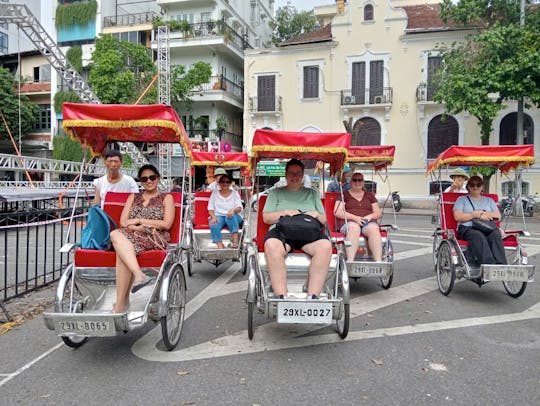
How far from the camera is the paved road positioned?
3416 mm

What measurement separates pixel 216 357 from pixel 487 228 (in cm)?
414

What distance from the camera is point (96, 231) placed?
14.9 feet

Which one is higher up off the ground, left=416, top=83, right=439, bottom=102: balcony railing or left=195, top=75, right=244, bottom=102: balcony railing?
left=195, top=75, right=244, bottom=102: balcony railing

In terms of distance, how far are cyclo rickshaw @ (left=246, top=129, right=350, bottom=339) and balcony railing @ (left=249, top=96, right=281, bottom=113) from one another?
22.8 metres

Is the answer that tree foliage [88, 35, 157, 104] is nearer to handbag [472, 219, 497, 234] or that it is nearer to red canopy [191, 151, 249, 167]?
red canopy [191, 151, 249, 167]

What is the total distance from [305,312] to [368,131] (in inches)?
936

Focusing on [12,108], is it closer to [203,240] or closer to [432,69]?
[432,69]

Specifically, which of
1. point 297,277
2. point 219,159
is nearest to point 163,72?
point 219,159

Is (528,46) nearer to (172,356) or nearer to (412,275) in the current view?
(412,275)

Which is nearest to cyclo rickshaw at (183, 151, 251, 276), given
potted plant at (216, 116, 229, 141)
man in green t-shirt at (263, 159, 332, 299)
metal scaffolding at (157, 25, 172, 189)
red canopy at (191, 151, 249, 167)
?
man in green t-shirt at (263, 159, 332, 299)

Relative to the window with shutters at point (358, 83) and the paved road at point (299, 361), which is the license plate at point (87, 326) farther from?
the window with shutters at point (358, 83)

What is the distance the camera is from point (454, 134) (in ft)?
83.1

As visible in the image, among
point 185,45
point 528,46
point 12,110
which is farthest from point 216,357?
point 12,110

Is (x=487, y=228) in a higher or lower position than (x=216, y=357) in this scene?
higher
